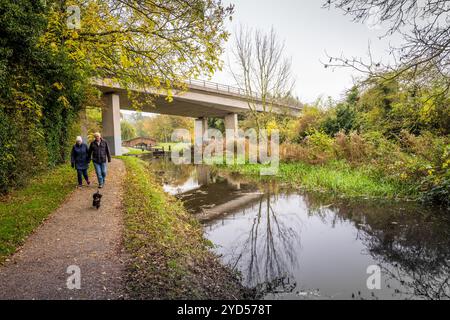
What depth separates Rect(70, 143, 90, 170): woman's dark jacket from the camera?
9.34 m

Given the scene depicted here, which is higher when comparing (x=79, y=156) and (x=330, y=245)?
(x=79, y=156)

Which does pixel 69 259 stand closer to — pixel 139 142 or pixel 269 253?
pixel 269 253

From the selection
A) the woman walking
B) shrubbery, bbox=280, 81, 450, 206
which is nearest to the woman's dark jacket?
the woman walking

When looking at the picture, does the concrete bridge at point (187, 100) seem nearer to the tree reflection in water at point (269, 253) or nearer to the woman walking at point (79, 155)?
the woman walking at point (79, 155)

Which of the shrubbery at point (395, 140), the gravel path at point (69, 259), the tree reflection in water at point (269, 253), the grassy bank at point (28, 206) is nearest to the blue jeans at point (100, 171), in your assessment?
the grassy bank at point (28, 206)

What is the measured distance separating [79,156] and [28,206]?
9.03 ft

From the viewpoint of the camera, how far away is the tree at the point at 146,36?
237 inches

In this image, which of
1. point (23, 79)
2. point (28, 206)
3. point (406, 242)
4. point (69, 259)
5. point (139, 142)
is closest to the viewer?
point (69, 259)

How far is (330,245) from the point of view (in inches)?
251

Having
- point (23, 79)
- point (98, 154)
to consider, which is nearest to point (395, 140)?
point (98, 154)

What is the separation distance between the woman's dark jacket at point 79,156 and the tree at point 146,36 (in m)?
2.80

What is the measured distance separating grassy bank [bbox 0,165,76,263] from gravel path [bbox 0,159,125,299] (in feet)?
0.60
